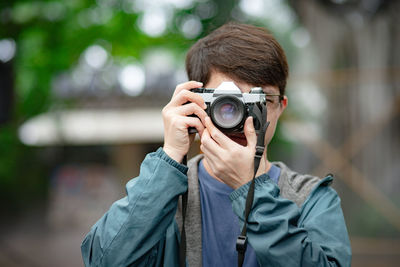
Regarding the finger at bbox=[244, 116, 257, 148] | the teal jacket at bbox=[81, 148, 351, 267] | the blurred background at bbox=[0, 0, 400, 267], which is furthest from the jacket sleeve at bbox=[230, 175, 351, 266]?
the blurred background at bbox=[0, 0, 400, 267]

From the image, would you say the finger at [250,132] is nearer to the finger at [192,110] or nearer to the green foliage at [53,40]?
the finger at [192,110]

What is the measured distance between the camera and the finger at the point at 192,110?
1.37 metres

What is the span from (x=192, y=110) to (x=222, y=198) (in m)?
0.33

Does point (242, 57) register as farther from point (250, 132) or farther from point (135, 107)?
point (135, 107)

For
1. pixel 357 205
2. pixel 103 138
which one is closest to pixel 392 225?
pixel 357 205

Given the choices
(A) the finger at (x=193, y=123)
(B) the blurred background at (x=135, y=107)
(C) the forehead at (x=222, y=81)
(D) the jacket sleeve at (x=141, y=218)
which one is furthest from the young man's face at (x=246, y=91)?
(B) the blurred background at (x=135, y=107)

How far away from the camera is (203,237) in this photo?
140 cm

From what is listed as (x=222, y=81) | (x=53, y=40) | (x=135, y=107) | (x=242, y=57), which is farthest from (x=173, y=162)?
(x=135, y=107)

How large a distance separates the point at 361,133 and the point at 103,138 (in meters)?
4.52

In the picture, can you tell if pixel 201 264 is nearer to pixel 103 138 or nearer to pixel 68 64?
pixel 68 64

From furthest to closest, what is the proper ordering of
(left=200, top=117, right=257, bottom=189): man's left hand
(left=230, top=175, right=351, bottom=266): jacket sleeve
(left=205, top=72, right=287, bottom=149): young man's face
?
(left=205, top=72, right=287, bottom=149): young man's face, (left=200, top=117, right=257, bottom=189): man's left hand, (left=230, top=175, right=351, bottom=266): jacket sleeve

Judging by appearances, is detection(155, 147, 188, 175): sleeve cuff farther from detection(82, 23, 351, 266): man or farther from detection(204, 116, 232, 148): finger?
detection(204, 116, 232, 148): finger

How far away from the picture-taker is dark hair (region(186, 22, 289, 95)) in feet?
4.78

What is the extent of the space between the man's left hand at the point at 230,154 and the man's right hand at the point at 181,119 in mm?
45
